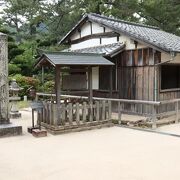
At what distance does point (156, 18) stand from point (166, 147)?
756 inches

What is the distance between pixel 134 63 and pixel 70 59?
396 cm

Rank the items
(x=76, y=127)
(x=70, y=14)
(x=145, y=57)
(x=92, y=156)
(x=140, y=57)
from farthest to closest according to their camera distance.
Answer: (x=70, y=14), (x=140, y=57), (x=145, y=57), (x=76, y=127), (x=92, y=156)

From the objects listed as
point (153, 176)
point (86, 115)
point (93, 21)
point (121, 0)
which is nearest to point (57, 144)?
point (86, 115)

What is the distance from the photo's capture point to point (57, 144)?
761 cm

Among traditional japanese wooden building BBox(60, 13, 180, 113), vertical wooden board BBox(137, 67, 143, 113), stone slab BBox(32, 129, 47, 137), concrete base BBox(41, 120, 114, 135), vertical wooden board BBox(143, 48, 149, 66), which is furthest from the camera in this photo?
vertical wooden board BBox(137, 67, 143, 113)

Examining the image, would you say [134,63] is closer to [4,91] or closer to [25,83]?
[4,91]

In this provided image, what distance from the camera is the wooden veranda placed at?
8891 mm

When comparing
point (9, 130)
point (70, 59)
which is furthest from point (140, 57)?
point (9, 130)

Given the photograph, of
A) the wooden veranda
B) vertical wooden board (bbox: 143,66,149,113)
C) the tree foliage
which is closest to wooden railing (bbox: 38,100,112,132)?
the wooden veranda

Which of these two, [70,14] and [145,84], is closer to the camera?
[145,84]

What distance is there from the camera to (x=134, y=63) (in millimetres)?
12227

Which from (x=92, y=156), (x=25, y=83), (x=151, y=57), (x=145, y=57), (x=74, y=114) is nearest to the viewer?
(x=92, y=156)

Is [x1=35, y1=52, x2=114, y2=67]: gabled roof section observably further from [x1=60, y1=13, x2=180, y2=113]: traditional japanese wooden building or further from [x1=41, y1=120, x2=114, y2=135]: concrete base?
[x1=41, y1=120, x2=114, y2=135]: concrete base

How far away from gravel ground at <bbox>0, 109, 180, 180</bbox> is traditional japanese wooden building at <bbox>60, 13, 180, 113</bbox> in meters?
3.32
